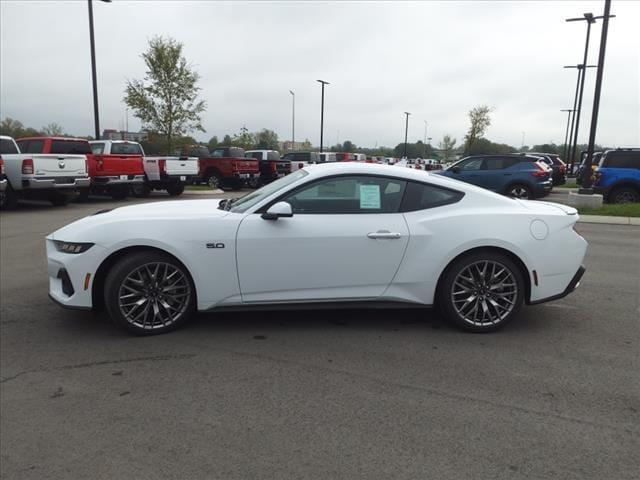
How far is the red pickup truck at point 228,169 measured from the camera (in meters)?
22.3

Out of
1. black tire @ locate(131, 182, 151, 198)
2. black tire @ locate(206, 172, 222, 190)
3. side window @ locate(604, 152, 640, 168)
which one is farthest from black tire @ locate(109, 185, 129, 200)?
side window @ locate(604, 152, 640, 168)

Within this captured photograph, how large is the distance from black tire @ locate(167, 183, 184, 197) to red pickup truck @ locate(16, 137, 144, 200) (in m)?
1.67

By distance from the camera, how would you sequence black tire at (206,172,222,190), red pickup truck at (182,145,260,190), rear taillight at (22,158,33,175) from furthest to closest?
black tire at (206,172,222,190)
red pickup truck at (182,145,260,190)
rear taillight at (22,158,33,175)

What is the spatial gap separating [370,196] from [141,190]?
627 inches

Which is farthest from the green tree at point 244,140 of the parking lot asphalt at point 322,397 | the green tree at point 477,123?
the parking lot asphalt at point 322,397

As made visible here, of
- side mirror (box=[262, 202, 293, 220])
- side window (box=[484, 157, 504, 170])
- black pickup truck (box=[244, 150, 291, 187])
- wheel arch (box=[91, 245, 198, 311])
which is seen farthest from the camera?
black pickup truck (box=[244, 150, 291, 187])

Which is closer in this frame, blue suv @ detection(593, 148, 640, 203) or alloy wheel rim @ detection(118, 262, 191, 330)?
alloy wheel rim @ detection(118, 262, 191, 330)

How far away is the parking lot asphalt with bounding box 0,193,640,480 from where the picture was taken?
8.50 ft

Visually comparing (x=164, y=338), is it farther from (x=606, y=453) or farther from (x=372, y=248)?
(x=606, y=453)

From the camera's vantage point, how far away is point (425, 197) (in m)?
4.40

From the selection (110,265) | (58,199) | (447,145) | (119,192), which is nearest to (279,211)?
(110,265)

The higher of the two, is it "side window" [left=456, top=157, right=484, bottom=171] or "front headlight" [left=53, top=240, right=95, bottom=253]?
"side window" [left=456, top=157, right=484, bottom=171]

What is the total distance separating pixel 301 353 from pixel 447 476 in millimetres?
1674

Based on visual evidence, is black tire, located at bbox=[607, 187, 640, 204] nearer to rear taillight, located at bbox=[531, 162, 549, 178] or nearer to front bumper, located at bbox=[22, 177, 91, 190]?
rear taillight, located at bbox=[531, 162, 549, 178]
